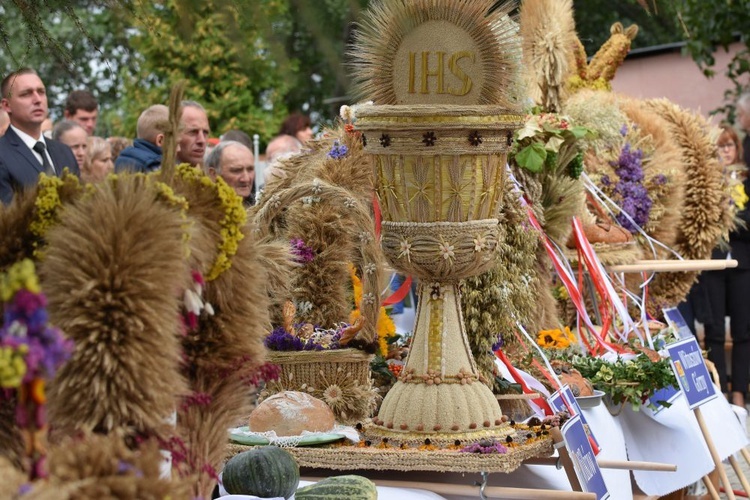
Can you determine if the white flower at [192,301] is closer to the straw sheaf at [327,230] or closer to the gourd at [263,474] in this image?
the gourd at [263,474]

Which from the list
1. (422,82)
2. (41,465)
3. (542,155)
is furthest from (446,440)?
(41,465)

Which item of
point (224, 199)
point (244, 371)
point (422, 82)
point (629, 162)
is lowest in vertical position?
point (244, 371)

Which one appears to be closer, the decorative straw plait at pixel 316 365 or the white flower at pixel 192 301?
the white flower at pixel 192 301

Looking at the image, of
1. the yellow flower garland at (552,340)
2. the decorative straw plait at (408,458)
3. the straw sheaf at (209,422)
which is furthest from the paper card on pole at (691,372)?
the straw sheaf at (209,422)

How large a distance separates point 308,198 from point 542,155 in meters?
1.05

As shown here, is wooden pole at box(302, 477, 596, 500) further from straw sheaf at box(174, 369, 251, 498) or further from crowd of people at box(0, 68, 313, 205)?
crowd of people at box(0, 68, 313, 205)

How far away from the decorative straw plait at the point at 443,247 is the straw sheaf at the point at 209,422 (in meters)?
1.33

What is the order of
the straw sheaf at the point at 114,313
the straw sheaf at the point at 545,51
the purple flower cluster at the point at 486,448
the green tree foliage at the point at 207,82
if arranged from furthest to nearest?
the straw sheaf at the point at 545,51 < the green tree foliage at the point at 207,82 < the purple flower cluster at the point at 486,448 < the straw sheaf at the point at 114,313

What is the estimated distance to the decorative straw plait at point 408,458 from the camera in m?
3.05

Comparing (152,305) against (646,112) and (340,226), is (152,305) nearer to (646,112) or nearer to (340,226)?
(340,226)

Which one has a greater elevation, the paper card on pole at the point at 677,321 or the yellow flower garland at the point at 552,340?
the paper card on pole at the point at 677,321

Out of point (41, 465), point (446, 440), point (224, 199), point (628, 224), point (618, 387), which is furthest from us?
point (628, 224)

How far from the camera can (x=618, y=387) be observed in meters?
4.28

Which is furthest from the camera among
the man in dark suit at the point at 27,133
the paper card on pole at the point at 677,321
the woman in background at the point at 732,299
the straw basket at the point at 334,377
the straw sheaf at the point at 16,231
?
the woman in background at the point at 732,299
